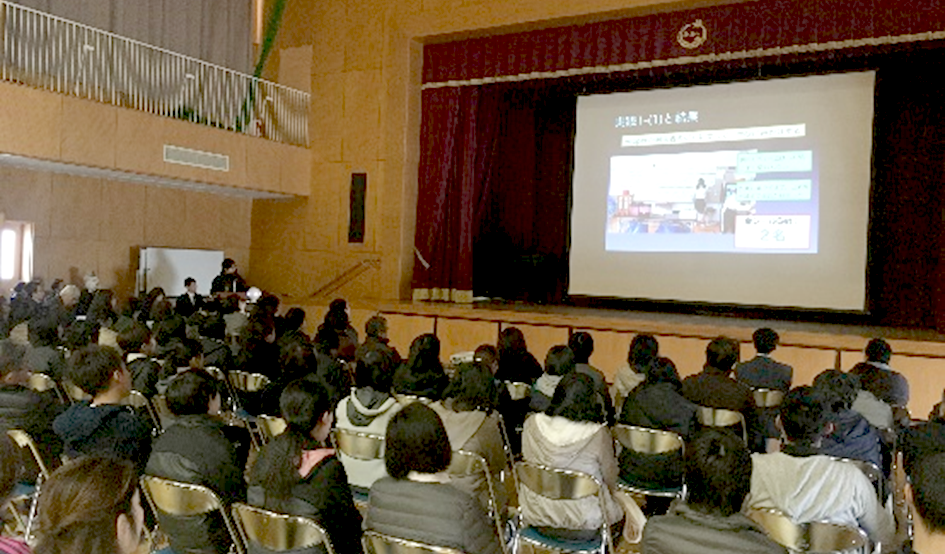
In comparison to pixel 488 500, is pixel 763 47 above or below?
above

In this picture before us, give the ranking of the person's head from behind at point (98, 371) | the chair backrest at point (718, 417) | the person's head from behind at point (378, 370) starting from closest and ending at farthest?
1. the person's head from behind at point (98, 371)
2. the chair backrest at point (718, 417)
3. the person's head from behind at point (378, 370)

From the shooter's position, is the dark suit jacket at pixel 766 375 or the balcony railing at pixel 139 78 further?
the balcony railing at pixel 139 78

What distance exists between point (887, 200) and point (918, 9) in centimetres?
245

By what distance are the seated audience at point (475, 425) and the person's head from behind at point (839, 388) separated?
1537 mm

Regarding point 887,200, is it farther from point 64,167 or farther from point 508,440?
point 64,167

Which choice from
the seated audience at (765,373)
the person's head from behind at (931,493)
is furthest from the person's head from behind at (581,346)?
the person's head from behind at (931,493)

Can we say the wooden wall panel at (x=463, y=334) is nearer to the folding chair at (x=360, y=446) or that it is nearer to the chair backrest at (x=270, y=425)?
the chair backrest at (x=270, y=425)

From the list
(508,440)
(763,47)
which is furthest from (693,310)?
(508,440)

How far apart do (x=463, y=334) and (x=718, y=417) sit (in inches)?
221

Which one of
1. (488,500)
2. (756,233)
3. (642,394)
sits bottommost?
(488,500)

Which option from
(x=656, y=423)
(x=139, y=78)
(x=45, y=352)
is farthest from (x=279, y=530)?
(x=139, y=78)

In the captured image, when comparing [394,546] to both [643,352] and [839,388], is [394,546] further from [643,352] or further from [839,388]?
[643,352]

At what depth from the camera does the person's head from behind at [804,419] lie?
329 centimetres

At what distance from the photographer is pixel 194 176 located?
425 inches
